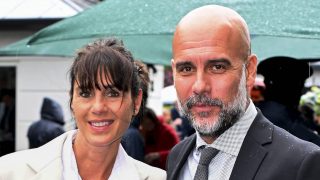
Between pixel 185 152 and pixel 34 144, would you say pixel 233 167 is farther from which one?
pixel 34 144

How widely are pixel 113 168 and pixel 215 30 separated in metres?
0.85

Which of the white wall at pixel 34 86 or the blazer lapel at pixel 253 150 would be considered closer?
the blazer lapel at pixel 253 150

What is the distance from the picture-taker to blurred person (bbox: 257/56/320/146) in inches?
149

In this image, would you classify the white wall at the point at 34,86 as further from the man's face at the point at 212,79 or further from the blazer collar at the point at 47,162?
the man's face at the point at 212,79

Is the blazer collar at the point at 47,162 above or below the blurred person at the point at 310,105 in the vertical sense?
above

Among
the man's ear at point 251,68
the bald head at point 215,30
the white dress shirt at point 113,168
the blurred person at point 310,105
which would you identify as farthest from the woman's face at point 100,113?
the blurred person at point 310,105

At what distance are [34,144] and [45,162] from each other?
437 cm

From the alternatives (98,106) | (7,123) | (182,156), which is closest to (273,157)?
(182,156)

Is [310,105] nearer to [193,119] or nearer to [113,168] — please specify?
[113,168]

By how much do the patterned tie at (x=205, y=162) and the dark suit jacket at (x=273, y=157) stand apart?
0.38 ft

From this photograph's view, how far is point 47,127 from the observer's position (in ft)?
22.1

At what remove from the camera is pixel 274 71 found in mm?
3932

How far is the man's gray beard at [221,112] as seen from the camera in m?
2.36

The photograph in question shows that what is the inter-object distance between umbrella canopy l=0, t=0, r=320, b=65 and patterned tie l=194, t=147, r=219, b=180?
3.52ft
